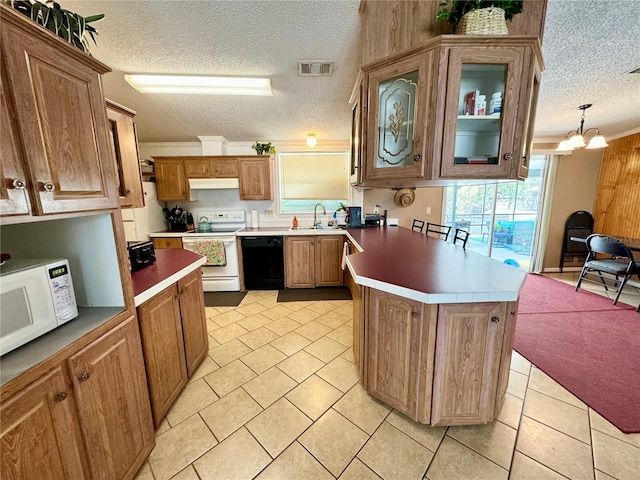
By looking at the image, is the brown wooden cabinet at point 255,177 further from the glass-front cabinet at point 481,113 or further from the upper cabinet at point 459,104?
the glass-front cabinet at point 481,113

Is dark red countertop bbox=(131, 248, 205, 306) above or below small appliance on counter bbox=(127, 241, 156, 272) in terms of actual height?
below

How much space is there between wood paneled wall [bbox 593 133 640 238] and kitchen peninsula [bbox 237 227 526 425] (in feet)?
14.5

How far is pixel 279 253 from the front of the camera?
369cm

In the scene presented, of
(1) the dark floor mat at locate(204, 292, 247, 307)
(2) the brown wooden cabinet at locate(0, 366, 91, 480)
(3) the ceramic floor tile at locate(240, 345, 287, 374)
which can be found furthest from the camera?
(1) the dark floor mat at locate(204, 292, 247, 307)

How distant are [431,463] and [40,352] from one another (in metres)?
1.86

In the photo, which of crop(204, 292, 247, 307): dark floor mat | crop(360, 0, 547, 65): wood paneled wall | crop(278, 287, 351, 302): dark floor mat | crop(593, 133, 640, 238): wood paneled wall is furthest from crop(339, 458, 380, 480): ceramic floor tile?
crop(593, 133, 640, 238): wood paneled wall

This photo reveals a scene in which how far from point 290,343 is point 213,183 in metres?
2.69

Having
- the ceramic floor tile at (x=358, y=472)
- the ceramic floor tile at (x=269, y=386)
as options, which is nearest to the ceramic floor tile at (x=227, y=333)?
the ceramic floor tile at (x=269, y=386)

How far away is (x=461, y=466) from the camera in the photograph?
1285 mm

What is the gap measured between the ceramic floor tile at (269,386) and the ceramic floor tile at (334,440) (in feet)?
1.19

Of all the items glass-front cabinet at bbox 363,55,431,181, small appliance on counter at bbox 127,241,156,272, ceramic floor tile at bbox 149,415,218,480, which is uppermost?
glass-front cabinet at bbox 363,55,431,181

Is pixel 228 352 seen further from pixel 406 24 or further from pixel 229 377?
pixel 406 24

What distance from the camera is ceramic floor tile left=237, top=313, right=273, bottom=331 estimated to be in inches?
107

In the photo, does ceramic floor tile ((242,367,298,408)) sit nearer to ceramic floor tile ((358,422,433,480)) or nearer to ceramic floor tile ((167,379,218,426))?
ceramic floor tile ((167,379,218,426))
